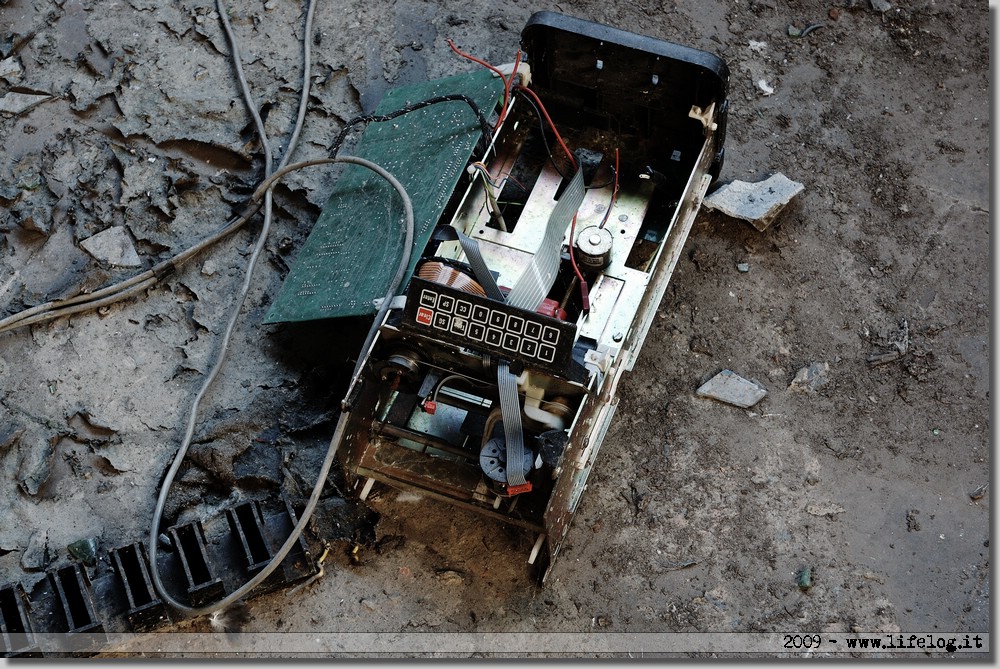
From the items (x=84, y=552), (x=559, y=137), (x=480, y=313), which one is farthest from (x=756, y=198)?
(x=84, y=552)

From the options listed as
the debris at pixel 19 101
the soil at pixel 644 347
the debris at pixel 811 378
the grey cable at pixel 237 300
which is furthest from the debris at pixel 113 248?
the debris at pixel 811 378

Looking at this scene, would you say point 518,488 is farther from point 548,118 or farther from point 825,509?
point 548,118

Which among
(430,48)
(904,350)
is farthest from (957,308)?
(430,48)

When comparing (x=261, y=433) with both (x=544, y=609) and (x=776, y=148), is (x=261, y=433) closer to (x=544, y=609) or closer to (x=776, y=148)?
(x=544, y=609)

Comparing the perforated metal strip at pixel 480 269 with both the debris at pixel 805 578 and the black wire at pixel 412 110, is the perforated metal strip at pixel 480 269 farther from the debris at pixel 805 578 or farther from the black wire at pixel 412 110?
the debris at pixel 805 578

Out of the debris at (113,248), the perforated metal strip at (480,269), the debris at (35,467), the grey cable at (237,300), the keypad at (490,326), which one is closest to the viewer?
the keypad at (490,326)

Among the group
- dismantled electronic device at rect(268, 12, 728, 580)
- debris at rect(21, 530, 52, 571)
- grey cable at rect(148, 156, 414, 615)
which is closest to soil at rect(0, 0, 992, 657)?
debris at rect(21, 530, 52, 571)
